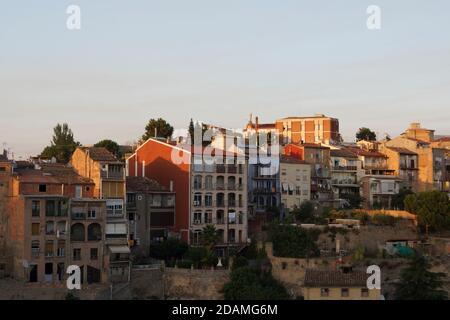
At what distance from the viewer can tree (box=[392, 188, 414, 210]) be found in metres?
66.5

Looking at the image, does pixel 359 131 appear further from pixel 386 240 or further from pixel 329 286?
pixel 329 286

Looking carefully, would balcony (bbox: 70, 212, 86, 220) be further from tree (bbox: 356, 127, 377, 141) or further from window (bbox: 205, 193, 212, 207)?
tree (bbox: 356, 127, 377, 141)

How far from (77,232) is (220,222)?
12.1 metres

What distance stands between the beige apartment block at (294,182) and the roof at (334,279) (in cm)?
2015

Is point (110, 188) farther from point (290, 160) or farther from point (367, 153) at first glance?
point (367, 153)

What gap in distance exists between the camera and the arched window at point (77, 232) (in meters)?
47.3

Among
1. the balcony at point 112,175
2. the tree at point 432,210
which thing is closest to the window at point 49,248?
the balcony at point 112,175

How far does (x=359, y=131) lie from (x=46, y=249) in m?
59.3

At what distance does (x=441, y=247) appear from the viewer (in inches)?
2157

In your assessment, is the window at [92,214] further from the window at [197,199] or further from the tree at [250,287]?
the window at [197,199]

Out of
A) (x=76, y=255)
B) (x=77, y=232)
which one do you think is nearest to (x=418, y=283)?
(x=76, y=255)

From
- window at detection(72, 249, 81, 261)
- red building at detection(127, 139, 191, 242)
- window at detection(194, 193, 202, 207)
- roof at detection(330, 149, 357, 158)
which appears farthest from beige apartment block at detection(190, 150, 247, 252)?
roof at detection(330, 149, 357, 158)
